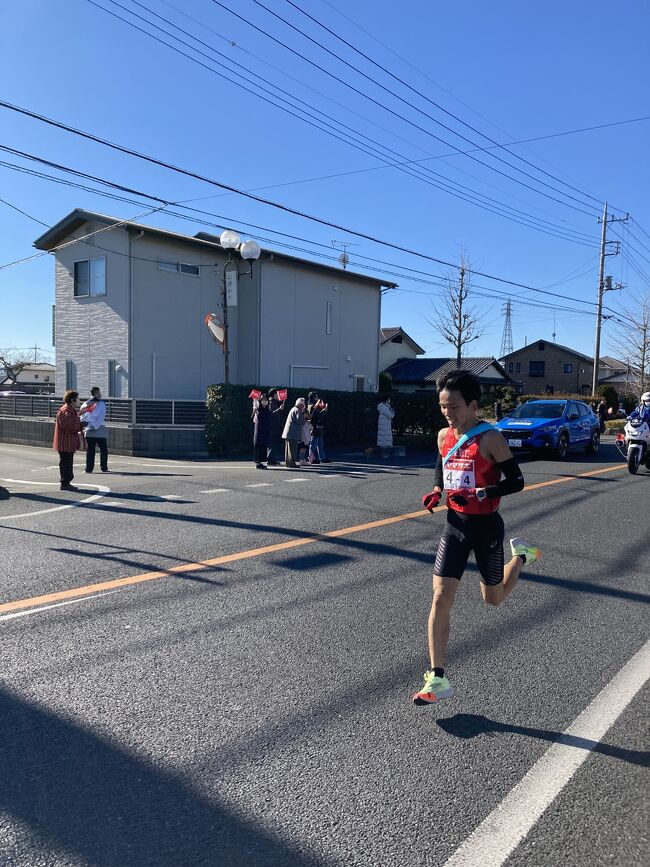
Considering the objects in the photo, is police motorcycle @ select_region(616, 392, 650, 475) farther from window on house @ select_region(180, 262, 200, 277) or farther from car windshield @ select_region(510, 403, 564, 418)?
window on house @ select_region(180, 262, 200, 277)

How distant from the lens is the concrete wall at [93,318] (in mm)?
23438

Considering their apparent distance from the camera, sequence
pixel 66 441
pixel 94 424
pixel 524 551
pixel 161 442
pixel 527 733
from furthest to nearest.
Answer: pixel 161 442 < pixel 94 424 < pixel 66 441 < pixel 524 551 < pixel 527 733

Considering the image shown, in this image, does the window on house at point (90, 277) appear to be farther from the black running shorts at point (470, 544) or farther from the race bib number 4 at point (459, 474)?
the black running shorts at point (470, 544)

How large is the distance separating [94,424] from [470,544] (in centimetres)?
1162

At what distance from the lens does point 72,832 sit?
2645 millimetres

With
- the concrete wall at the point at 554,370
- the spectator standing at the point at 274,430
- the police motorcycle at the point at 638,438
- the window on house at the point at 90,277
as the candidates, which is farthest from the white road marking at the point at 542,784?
the concrete wall at the point at 554,370

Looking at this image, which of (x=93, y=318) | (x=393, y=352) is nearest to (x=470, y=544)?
(x=93, y=318)

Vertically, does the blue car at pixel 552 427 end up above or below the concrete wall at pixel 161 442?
above

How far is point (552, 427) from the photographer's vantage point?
18.1 meters

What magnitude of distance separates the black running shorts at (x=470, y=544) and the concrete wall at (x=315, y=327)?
22111 mm

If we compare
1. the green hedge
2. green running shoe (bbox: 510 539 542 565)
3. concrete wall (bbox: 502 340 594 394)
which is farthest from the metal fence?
concrete wall (bbox: 502 340 594 394)

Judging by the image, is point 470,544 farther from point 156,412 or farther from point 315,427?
point 156,412

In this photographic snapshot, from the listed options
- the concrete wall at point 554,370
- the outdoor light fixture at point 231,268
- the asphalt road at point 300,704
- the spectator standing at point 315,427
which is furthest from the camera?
the concrete wall at point 554,370

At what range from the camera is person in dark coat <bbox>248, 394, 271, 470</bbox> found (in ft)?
50.5
